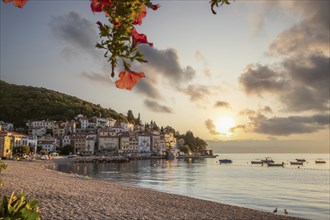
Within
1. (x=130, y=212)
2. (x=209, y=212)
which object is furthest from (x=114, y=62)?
(x=209, y=212)

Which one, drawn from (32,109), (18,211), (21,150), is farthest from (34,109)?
(18,211)

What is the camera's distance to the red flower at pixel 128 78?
1412mm

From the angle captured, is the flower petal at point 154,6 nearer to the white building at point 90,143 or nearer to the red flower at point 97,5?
the red flower at point 97,5

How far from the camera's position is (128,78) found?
55.9 inches

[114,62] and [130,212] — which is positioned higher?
[114,62]

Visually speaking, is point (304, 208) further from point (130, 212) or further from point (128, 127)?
point (128, 127)

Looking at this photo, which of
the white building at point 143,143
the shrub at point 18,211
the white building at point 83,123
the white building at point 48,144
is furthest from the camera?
the white building at point 83,123

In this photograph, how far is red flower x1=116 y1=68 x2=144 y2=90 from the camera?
141cm

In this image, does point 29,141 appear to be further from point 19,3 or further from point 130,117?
point 19,3

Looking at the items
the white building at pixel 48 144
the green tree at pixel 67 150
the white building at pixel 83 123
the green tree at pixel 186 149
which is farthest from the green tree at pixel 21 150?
the green tree at pixel 186 149

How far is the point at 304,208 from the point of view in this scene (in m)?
29.6

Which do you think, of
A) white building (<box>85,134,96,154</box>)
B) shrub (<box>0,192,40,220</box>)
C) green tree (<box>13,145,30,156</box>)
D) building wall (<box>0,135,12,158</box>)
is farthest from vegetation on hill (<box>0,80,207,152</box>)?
shrub (<box>0,192,40,220</box>)

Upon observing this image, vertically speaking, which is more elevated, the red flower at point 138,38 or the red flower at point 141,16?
the red flower at point 141,16

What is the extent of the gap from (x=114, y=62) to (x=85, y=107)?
179729mm
